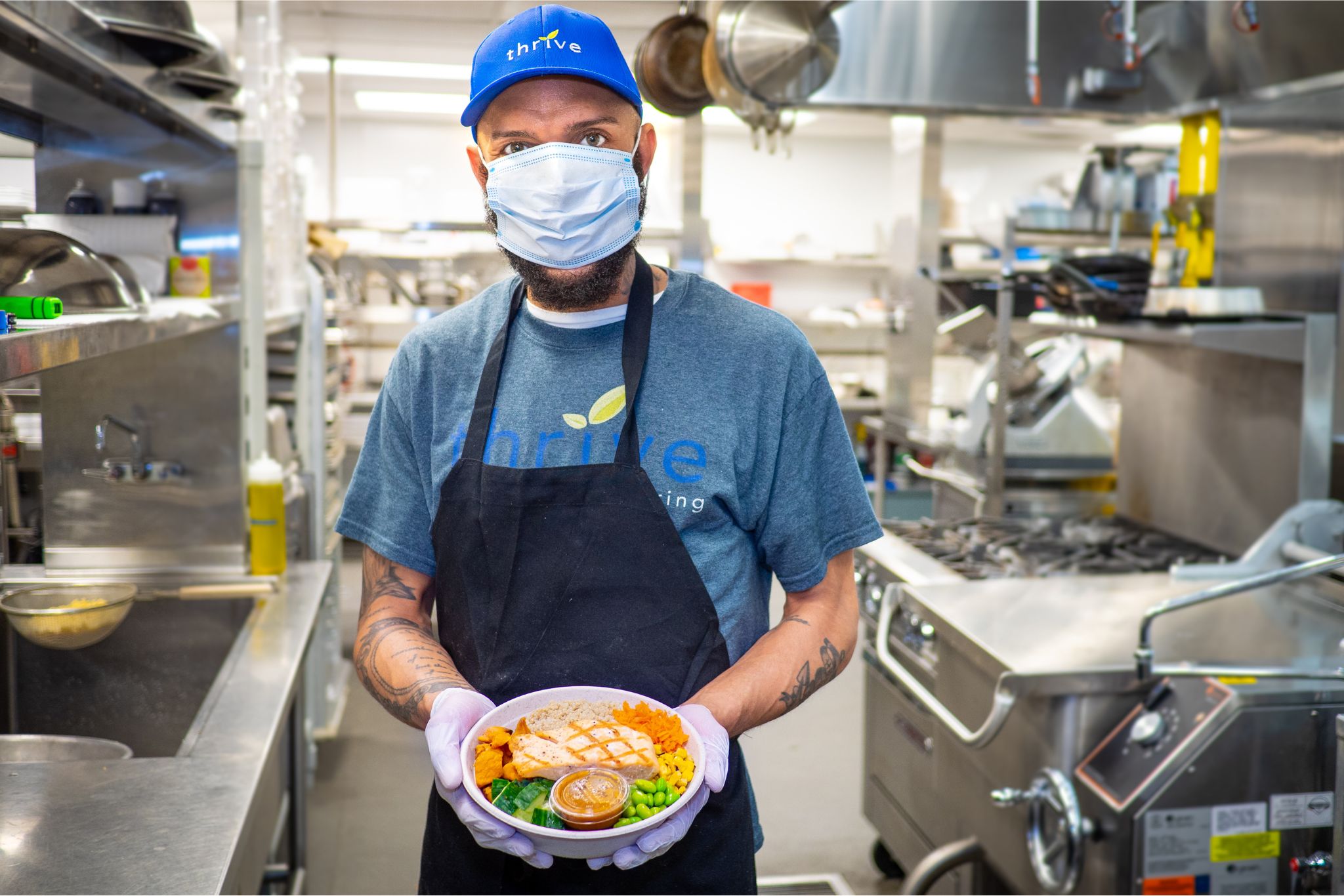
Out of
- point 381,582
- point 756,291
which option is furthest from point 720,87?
point 756,291

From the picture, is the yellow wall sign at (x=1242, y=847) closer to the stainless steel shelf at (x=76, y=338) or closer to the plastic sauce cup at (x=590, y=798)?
the plastic sauce cup at (x=590, y=798)

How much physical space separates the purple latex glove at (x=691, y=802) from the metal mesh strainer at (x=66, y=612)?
50.8 inches

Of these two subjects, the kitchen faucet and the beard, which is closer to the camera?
the beard

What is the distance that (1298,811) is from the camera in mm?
1885

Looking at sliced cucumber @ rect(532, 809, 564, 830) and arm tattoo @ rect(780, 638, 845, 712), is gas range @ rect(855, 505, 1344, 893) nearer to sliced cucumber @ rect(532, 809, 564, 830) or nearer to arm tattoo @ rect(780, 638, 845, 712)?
arm tattoo @ rect(780, 638, 845, 712)

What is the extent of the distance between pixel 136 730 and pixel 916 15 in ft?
10.7

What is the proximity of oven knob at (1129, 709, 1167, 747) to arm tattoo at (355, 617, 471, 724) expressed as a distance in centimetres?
123

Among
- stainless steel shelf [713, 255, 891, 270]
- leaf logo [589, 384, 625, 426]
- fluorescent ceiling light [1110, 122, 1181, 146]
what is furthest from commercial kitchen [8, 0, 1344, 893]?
stainless steel shelf [713, 255, 891, 270]

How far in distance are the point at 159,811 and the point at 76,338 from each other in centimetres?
61

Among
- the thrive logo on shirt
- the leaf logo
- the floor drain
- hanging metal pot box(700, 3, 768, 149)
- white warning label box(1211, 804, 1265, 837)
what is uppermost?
hanging metal pot box(700, 3, 768, 149)

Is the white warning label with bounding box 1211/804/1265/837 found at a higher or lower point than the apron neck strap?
lower

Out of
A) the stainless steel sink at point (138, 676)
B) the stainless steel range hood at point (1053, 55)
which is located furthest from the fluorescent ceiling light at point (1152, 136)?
the stainless steel sink at point (138, 676)

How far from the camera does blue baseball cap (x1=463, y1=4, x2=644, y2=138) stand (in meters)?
1.21

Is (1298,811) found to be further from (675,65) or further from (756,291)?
(756,291)
